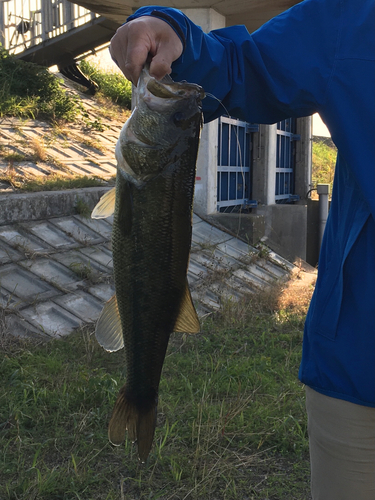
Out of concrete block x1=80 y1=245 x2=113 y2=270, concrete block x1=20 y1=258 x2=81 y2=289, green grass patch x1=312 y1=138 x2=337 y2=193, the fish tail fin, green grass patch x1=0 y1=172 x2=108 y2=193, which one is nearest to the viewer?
the fish tail fin

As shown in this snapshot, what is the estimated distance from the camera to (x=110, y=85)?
15.1 m

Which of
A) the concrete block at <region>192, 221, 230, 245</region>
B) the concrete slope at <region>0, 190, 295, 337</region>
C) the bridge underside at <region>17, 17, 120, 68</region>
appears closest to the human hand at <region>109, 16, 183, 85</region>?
the concrete slope at <region>0, 190, 295, 337</region>

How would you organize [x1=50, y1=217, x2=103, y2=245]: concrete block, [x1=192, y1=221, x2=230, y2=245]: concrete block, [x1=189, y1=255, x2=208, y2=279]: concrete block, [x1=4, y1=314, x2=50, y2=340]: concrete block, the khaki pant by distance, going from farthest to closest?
[x1=192, y1=221, x2=230, y2=245]: concrete block, [x1=189, y1=255, x2=208, y2=279]: concrete block, [x1=50, y1=217, x2=103, y2=245]: concrete block, [x1=4, y1=314, x2=50, y2=340]: concrete block, the khaki pant

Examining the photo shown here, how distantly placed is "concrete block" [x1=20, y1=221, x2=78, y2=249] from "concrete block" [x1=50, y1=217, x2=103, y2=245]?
0.27ft

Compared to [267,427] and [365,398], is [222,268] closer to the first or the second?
[267,427]

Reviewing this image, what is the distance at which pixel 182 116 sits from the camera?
176 cm

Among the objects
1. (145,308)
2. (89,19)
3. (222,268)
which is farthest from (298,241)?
(145,308)

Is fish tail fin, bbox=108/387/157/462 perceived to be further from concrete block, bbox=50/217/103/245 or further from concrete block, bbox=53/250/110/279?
concrete block, bbox=50/217/103/245

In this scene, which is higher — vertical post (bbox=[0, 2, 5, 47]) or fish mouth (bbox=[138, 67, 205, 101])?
vertical post (bbox=[0, 2, 5, 47])

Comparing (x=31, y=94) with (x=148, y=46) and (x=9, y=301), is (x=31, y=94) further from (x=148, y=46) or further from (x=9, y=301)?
(x=148, y=46)

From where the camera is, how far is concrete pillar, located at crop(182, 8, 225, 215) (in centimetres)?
939

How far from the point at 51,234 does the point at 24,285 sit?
124 cm

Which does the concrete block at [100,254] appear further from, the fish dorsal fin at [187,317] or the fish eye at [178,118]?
the fish eye at [178,118]

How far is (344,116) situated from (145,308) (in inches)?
37.9
